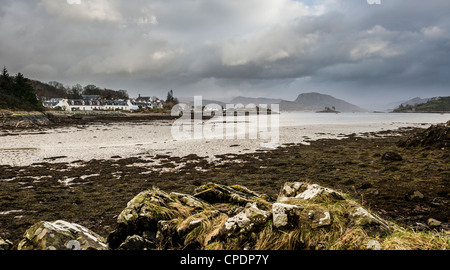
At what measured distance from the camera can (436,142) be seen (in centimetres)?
1875

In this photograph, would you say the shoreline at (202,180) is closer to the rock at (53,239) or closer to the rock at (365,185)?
the rock at (365,185)

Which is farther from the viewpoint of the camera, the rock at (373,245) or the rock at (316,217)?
the rock at (316,217)

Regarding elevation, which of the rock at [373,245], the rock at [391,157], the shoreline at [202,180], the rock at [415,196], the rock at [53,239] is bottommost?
the shoreline at [202,180]

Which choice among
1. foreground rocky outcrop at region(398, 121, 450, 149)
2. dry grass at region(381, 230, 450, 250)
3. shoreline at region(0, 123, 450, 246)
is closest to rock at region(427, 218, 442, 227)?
shoreline at region(0, 123, 450, 246)

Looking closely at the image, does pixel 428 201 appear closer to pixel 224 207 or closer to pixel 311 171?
pixel 311 171

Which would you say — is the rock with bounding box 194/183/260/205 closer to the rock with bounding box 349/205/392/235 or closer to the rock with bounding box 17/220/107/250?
the rock with bounding box 349/205/392/235

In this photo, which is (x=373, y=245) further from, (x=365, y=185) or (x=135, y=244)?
(x=365, y=185)

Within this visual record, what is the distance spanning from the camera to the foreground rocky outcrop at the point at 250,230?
325 centimetres

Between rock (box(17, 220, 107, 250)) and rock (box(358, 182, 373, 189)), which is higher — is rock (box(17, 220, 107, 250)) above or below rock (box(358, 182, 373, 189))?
above

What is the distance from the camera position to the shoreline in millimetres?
7719

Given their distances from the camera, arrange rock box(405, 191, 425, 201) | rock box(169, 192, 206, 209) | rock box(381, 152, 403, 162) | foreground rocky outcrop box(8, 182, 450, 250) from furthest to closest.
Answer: rock box(381, 152, 403, 162)
rock box(405, 191, 425, 201)
rock box(169, 192, 206, 209)
foreground rocky outcrop box(8, 182, 450, 250)

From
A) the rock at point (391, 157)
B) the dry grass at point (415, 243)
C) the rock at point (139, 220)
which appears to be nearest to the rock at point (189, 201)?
the rock at point (139, 220)

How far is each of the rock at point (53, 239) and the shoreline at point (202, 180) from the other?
3371 millimetres

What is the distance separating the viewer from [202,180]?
41.2 ft
